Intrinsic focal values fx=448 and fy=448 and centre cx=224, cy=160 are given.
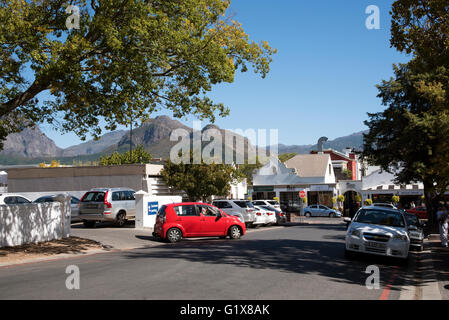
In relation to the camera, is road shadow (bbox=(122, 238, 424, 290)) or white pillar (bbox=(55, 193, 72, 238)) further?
white pillar (bbox=(55, 193, 72, 238))

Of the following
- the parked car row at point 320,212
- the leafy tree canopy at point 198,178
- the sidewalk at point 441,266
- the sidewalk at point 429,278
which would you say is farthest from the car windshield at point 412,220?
the parked car row at point 320,212

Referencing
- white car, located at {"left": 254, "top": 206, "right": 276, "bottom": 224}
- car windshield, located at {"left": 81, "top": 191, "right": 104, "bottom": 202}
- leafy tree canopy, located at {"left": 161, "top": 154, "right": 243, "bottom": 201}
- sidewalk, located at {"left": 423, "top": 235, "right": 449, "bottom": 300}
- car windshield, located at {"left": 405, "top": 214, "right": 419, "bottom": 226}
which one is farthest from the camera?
leafy tree canopy, located at {"left": 161, "top": 154, "right": 243, "bottom": 201}

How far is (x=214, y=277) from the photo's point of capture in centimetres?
958

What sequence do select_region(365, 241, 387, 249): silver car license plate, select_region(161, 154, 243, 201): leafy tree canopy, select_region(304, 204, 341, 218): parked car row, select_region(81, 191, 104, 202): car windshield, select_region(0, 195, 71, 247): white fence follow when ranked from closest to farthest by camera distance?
select_region(365, 241, 387, 249): silver car license plate < select_region(0, 195, 71, 247): white fence < select_region(81, 191, 104, 202): car windshield < select_region(161, 154, 243, 201): leafy tree canopy < select_region(304, 204, 341, 218): parked car row

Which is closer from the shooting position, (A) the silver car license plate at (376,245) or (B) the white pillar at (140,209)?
(A) the silver car license plate at (376,245)

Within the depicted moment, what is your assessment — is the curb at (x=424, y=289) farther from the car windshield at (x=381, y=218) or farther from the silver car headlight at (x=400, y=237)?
the car windshield at (x=381, y=218)

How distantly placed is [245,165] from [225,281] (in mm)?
84412

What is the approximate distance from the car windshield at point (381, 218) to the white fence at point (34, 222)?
11251 mm

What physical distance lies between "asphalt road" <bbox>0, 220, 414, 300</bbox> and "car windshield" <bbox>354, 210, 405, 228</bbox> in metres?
1.22

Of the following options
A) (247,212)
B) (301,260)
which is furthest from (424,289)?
(247,212)

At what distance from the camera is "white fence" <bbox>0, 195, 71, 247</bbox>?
1512 centimetres

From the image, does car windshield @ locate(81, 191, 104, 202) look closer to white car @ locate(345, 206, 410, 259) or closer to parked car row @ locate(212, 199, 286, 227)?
parked car row @ locate(212, 199, 286, 227)

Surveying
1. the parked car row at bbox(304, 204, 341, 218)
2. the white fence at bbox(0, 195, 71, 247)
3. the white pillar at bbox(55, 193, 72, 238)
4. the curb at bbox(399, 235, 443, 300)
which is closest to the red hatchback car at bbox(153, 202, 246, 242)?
the white pillar at bbox(55, 193, 72, 238)

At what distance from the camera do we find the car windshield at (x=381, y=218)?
14.1m
